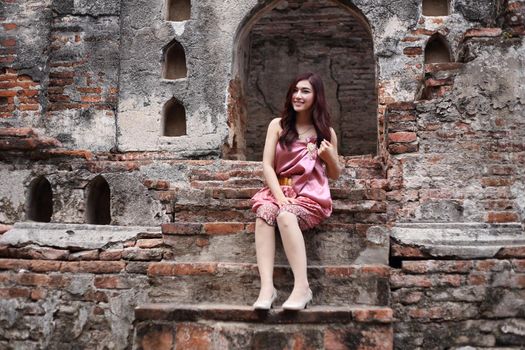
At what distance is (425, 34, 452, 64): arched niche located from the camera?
5.51 metres

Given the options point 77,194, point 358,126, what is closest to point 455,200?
point 77,194

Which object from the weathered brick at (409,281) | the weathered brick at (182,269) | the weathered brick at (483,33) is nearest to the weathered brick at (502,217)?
the weathered brick at (409,281)

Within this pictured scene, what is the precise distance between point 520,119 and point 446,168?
27.1 inches

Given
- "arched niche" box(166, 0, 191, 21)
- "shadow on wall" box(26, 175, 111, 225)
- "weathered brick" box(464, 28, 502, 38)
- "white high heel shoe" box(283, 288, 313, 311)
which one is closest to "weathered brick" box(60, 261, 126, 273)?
"shadow on wall" box(26, 175, 111, 225)

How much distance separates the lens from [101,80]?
5.87 metres

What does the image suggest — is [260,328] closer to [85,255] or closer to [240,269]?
[240,269]

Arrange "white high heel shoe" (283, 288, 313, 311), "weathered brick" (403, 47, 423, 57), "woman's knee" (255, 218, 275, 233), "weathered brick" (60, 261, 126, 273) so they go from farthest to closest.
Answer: "weathered brick" (403, 47, 423, 57), "weathered brick" (60, 261, 126, 273), "woman's knee" (255, 218, 275, 233), "white high heel shoe" (283, 288, 313, 311)

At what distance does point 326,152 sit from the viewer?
3.23m

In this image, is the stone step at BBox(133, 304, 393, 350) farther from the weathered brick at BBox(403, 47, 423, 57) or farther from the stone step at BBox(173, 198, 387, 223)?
the weathered brick at BBox(403, 47, 423, 57)

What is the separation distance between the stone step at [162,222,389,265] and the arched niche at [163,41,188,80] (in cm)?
295

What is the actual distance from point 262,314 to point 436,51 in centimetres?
375

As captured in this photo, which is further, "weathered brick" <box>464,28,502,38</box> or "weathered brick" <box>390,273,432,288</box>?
"weathered brick" <box>464,28,502,38</box>

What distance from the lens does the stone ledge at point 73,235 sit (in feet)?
13.0

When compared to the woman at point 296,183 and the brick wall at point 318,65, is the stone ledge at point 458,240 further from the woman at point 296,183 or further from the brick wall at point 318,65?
the brick wall at point 318,65
